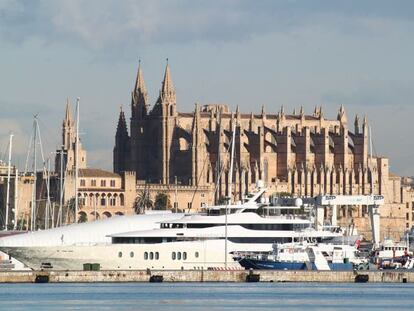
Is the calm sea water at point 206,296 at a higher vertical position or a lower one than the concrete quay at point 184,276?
lower

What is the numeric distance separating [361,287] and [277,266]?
977 cm

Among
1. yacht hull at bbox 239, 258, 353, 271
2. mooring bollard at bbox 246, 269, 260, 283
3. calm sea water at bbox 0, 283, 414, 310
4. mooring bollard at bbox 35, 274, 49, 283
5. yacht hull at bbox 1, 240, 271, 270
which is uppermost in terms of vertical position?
yacht hull at bbox 1, 240, 271, 270

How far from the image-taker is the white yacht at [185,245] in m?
109

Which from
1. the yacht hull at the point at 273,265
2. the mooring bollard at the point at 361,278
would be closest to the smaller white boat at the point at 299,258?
the yacht hull at the point at 273,265

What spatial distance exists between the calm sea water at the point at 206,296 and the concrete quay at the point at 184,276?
0.45 metres

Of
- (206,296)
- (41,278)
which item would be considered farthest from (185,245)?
(206,296)

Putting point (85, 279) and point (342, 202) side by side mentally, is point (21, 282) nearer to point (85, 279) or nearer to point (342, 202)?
point (85, 279)

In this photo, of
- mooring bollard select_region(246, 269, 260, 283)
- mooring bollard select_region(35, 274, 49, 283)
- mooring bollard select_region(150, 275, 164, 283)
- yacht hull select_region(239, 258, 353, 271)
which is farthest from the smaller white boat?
mooring bollard select_region(35, 274, 49, 283)

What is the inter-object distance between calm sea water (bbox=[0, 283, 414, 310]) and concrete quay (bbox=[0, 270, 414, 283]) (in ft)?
1.49

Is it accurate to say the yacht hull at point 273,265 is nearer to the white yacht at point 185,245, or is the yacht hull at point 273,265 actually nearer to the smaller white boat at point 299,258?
the smaller white boat at point 299,258

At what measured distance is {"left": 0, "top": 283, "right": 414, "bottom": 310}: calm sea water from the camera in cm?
8456

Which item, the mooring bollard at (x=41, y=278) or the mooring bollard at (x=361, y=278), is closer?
the mooring bollard at (x=41, y=278)

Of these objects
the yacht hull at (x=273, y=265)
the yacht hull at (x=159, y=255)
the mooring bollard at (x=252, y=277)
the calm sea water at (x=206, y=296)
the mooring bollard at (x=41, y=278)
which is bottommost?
the calm sea water at (x=206, y=296)

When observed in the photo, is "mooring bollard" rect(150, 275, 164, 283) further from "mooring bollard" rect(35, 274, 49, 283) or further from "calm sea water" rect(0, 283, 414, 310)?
"mooring bollard" rect(35, 274, 49, 283)
